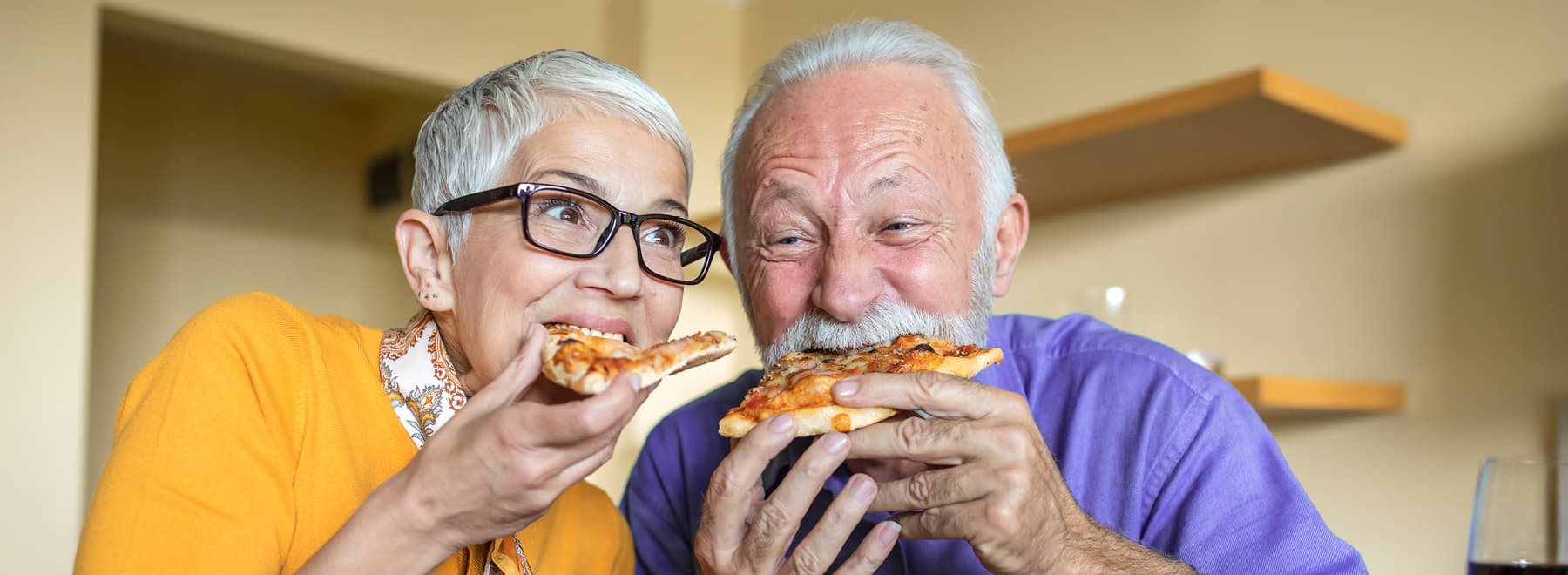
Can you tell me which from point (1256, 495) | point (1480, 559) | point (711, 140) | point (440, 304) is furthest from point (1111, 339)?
point (711, 140)

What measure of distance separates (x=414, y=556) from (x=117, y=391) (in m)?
5.44

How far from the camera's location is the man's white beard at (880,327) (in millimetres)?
1783

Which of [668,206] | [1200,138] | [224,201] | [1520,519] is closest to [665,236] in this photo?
[668,206]

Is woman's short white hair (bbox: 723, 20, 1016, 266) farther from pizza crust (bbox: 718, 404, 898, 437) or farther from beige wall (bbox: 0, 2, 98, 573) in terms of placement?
beige wall (bbox: 0, 2, 98, 573)

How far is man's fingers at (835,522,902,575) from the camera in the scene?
142 centimetres

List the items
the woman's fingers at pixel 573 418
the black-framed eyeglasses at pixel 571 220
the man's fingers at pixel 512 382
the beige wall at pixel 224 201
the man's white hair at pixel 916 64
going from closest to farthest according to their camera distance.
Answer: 1. the woman's fingers at pixel 573 418
2. the man's fingers at pixel 512 382
3. the black-framed eyeglasses at pixel 571 220
4. the man's white hair at pixel 916 64
5. the beige wall at pixel 224 201

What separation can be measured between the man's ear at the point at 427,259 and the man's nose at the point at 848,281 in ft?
1.86

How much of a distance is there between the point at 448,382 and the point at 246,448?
12.0 inches

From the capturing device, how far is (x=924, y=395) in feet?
4.44

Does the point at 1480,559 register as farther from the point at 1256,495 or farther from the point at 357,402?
the point at 357,402

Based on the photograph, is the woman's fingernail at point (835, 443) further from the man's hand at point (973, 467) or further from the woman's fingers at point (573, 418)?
the woman's fingers at point (573, 418)

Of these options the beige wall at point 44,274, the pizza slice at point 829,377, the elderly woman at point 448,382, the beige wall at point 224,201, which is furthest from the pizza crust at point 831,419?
the beige wall at point 224,201

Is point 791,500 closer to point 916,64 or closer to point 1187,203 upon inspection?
point 916,64

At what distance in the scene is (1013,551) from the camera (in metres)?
1.41
